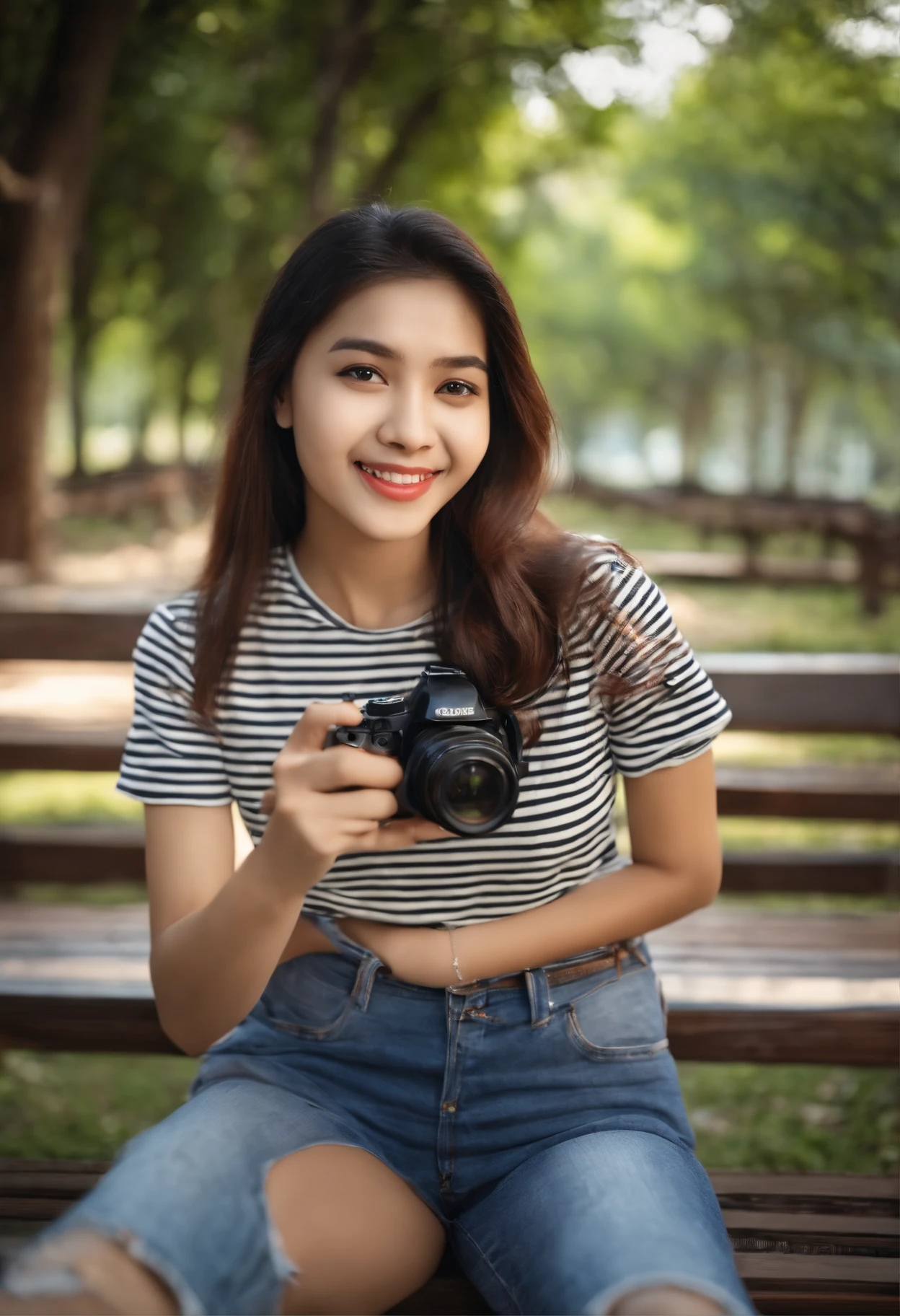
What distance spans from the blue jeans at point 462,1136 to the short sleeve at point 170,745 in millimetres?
284

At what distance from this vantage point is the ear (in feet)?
6.48

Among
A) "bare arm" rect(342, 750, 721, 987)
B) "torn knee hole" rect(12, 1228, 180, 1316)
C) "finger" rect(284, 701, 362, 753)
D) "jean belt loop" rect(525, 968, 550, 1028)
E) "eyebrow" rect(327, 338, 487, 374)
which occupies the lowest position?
"torn knee hole" rect(12, 1228, 180, 1316)

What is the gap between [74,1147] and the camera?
11.1 ft

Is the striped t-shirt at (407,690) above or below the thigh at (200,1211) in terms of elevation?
above

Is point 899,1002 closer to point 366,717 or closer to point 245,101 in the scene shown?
point 366,717

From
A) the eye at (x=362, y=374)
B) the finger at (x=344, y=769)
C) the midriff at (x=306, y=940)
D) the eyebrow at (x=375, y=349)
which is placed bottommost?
the midriff at (x=306, y=940)

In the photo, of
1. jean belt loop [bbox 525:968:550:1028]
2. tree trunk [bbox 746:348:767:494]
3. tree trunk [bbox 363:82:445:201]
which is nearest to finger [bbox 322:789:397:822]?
jean belt loop [bbox 525:968:550:1028]

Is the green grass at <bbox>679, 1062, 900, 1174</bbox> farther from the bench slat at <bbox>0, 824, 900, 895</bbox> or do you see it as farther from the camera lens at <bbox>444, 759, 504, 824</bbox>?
the camera lens at <bbox>444, 759, 504, 824</bbox>

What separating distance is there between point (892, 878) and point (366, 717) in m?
2.77

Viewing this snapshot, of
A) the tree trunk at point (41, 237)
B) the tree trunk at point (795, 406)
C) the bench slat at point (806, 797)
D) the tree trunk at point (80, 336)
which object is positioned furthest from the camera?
the tree trunk at point (795, 406)

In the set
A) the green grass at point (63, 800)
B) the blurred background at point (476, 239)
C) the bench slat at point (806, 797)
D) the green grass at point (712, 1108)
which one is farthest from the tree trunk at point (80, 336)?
the bench slat at point (806, 797)

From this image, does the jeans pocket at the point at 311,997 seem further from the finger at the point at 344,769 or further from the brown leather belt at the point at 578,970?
the finger at the point at 344,769

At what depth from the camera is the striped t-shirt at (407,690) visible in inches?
74.9

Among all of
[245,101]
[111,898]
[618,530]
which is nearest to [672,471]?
[618,530]
